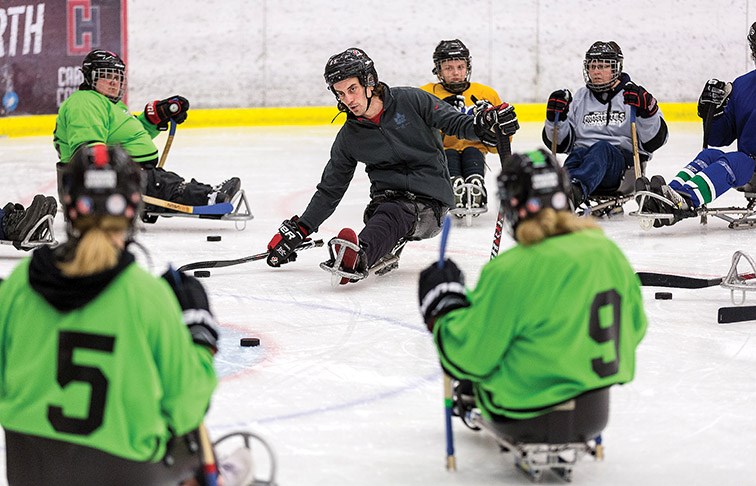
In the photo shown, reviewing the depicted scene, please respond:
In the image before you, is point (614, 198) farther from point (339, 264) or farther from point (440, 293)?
point (440, 293)

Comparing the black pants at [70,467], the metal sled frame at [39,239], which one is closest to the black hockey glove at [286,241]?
the metal sled frame at [39,239]

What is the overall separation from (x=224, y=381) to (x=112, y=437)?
147 centimetres

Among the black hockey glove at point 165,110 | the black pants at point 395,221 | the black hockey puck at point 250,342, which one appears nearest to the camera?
the black hockey puck at point 250,342

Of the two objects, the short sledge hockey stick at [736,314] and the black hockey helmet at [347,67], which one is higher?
the black hockey helmet at [347,67]

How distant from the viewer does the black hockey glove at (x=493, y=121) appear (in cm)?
450

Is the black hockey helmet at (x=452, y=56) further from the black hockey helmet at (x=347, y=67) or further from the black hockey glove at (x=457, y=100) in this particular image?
the black hockey helmet at (x=347, y=67)

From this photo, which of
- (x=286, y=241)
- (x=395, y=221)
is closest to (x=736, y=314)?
(x=395, y=221)

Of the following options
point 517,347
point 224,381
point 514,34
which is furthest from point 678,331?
point 514,34

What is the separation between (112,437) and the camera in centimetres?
193

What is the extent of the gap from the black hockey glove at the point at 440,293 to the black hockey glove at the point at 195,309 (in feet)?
1.52

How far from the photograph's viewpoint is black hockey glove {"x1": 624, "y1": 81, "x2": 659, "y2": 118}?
20.3ft

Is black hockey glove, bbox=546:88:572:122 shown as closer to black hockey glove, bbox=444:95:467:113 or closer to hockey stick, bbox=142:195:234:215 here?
black hockey glove, bbox=444:95:467:113

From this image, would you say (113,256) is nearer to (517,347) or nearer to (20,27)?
(517,347)

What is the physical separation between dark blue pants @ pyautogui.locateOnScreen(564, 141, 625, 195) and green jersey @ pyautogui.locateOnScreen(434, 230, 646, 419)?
12.6 feet
